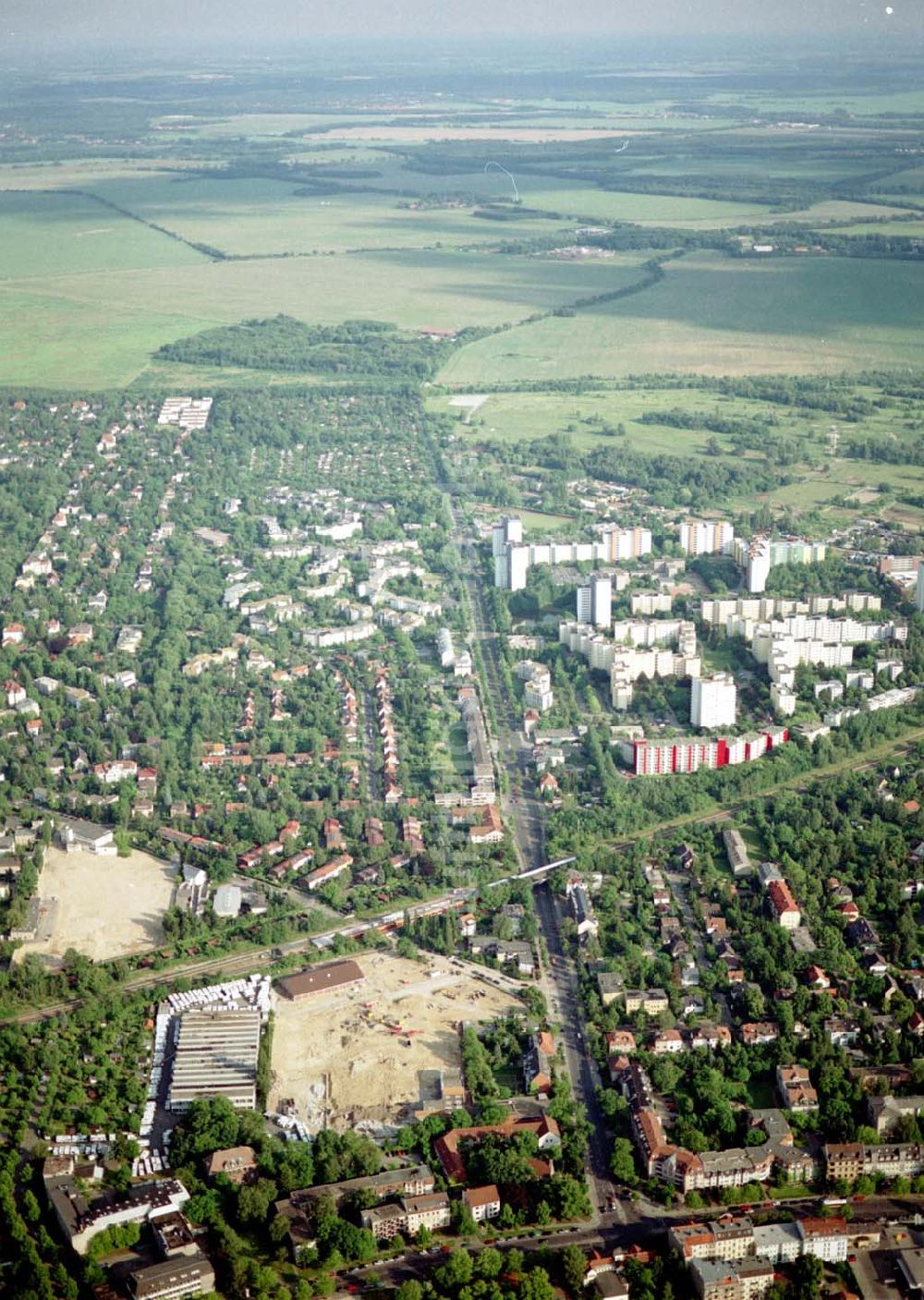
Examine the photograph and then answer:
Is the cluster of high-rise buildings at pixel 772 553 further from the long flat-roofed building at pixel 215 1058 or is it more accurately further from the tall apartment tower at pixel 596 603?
the long flat-roofed building at pixel 215 1058

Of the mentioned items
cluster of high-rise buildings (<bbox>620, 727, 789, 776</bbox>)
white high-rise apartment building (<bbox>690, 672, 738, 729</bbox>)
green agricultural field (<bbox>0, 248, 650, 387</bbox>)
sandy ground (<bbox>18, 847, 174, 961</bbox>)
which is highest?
green agricultural field (<bbox>0, 248, 650, 387</bbox>)

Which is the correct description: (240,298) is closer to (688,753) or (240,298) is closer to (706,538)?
(706,538)

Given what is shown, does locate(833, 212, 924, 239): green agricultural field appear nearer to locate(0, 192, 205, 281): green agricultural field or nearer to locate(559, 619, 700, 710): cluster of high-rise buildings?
locate(0, 192, 205, 281): green agricultural field

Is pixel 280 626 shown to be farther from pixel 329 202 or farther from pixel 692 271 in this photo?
pixel 329 202

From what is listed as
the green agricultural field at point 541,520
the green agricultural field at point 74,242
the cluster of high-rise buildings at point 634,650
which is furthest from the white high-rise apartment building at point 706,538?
the green agricultural field at point 74,242

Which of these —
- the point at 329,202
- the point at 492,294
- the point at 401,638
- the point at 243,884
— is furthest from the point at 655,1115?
the point at 329,202

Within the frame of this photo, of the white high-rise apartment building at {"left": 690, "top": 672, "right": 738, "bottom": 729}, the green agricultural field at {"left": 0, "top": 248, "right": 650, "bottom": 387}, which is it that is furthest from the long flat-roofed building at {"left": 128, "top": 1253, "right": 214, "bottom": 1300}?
the green agricultural field at {"left": 0, "top": 248, "right": 650, "bottom": 387}
